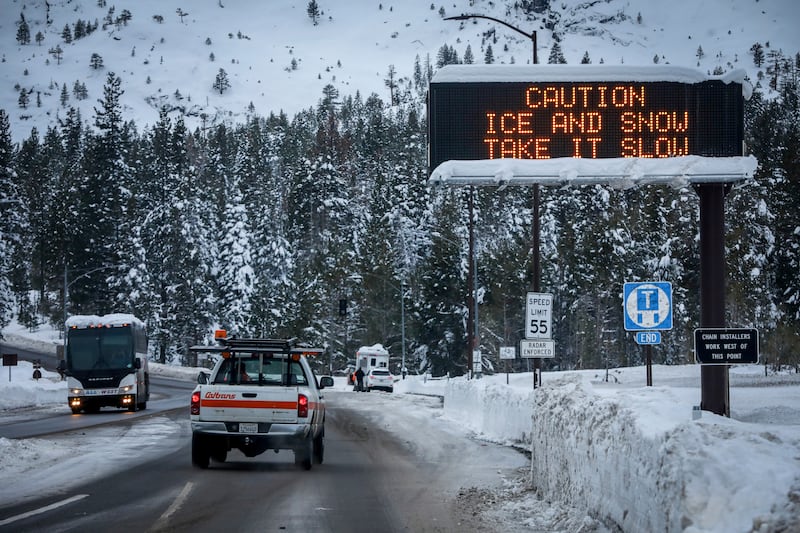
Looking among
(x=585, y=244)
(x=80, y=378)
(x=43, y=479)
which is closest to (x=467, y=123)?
(x=43, y=479)

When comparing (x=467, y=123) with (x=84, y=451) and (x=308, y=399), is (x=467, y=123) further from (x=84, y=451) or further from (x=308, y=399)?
(x=84, y=451)

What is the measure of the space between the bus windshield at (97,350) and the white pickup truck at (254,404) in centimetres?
2188

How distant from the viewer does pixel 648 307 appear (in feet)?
59.0

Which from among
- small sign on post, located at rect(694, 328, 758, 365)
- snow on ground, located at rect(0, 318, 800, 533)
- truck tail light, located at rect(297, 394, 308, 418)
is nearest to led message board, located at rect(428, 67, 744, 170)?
snow on ground, located at rect(0, 318, 800, 533)

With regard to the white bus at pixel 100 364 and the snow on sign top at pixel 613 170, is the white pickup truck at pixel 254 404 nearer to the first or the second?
the snow on sign top at pixel 613 170

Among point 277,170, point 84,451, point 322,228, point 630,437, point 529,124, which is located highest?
point 277,170

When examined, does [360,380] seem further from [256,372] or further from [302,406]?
[302,406]

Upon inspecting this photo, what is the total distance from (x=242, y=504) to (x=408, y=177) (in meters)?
100

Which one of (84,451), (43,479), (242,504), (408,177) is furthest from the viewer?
(408,177)

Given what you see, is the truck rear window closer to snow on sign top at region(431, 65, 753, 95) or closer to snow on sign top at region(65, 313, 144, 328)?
snow on sign top at region(431, 65, 753, 95)

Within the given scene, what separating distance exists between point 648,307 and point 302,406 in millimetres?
6082

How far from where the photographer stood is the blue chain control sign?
17.8 m

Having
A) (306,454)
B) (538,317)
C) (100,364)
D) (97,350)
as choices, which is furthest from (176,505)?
(97,350)

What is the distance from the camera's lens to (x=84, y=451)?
67.7ft
